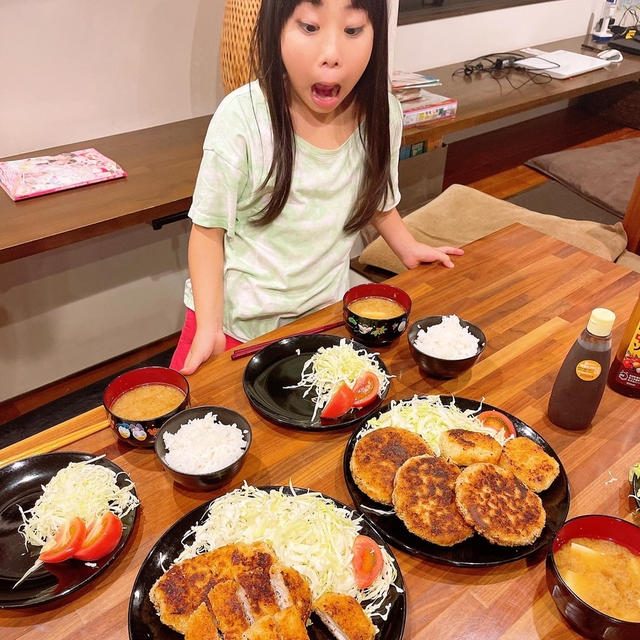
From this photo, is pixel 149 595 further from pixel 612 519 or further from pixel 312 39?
pixel 312 39

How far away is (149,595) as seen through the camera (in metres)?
0.79

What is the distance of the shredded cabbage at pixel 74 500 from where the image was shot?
2.87 ft

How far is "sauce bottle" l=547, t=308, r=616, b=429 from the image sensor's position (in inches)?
40.5

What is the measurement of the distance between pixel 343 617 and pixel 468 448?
36 cm

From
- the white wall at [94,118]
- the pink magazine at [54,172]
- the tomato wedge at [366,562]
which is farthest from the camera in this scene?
the white wall at [94,118]

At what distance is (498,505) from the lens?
888mm

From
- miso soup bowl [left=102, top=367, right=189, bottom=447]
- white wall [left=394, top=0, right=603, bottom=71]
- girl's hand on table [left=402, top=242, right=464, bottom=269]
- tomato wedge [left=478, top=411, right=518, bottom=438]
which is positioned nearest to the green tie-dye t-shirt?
girl's hand on table [left=402, top=242, right=464, bottom=269]

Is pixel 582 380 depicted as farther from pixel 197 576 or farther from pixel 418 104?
pixel 418 104

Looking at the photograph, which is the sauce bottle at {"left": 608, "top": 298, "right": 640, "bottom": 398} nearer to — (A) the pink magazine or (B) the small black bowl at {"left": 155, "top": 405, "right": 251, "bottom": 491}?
(B) the small black bowl at {"left": 155, "top": 405, "right": 251, "bottom": 491}

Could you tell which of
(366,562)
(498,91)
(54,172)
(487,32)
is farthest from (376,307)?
(487,32)

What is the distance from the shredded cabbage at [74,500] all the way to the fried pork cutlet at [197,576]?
17cm

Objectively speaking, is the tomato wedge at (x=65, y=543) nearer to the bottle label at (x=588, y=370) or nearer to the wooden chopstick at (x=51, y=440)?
the wooden chopstick at (x=51, y=440)

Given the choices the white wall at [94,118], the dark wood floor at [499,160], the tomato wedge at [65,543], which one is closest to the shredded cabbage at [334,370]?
the tomato wedge at [65,543]

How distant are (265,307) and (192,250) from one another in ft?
0.83
